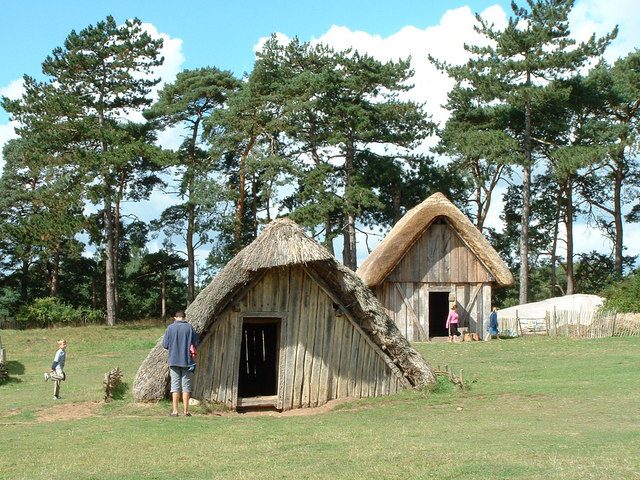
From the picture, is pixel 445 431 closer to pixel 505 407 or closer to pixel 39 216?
pixel 505 407

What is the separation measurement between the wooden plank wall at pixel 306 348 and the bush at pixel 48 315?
32.1 meters

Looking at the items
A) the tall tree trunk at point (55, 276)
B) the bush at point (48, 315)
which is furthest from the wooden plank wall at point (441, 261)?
the tall tree trunk at point (55, 276)

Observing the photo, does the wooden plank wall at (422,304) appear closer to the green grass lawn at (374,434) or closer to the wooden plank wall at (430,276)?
the wooden plank wall at (430,276)

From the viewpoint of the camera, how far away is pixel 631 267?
52844 millimetres

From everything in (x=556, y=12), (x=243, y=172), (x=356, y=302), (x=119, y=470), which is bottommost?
(x=119, y=470)

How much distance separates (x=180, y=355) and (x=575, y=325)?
19283mm

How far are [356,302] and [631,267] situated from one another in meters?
40.2

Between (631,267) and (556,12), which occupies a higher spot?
(556,12)

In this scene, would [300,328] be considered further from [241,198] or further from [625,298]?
[241,198]

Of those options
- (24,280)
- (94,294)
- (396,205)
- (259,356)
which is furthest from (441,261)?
(24,280)

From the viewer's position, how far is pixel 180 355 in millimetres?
15016

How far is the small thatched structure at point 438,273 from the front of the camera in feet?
105

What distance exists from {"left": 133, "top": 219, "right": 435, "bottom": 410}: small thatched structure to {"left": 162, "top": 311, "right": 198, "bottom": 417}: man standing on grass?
31.4 inches

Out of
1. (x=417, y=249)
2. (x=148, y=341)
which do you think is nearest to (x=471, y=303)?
(x=417, y=249)
